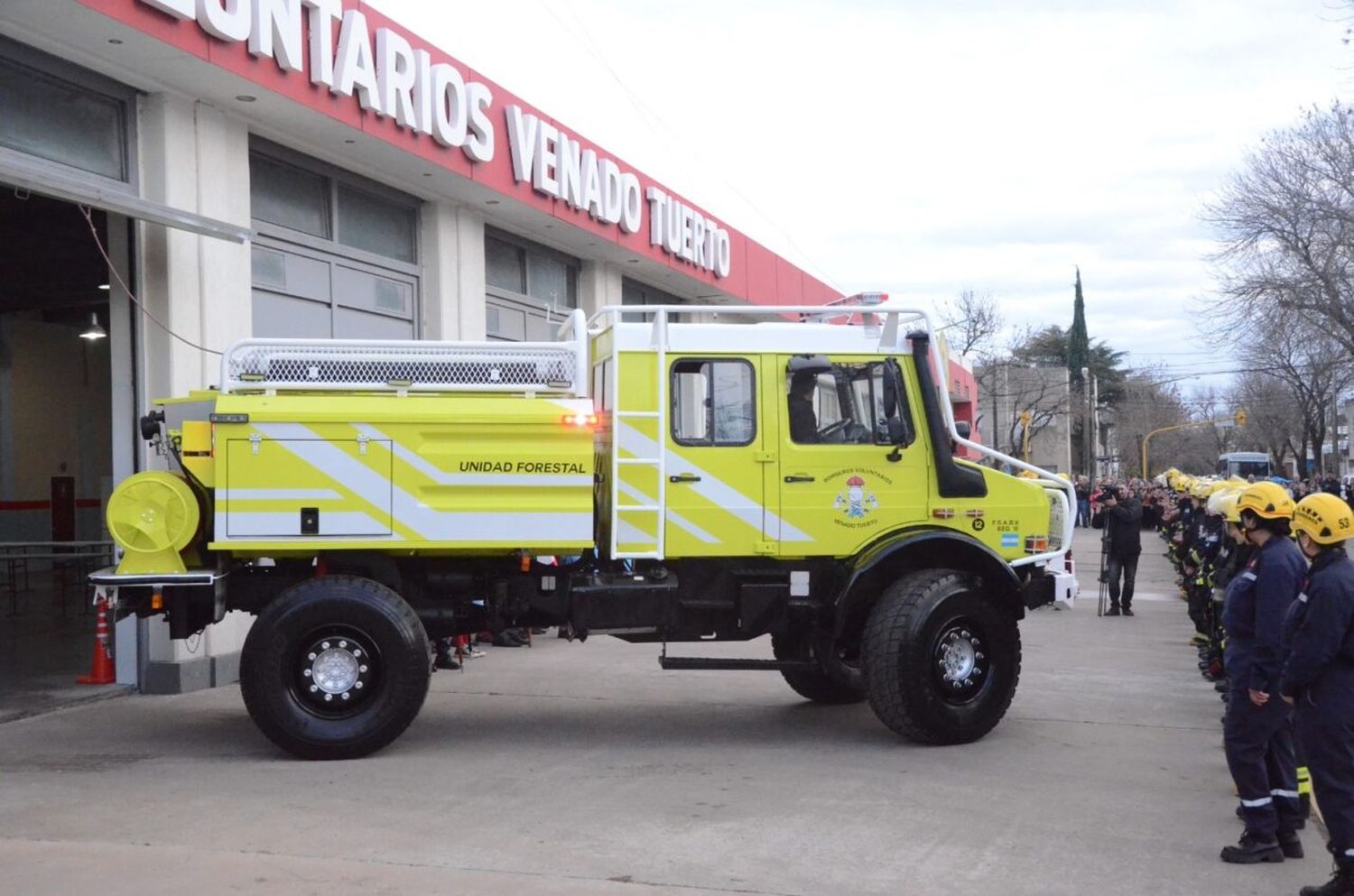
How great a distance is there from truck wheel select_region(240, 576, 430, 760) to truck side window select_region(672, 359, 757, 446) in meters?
2.18

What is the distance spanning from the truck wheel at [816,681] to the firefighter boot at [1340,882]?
4.42 meters

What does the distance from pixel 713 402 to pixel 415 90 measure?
6.01 meters

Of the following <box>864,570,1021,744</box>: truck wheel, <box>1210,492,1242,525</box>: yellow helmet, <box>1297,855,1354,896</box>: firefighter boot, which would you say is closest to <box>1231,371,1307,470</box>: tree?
<box>1210,492,1242,525</box>: yellow helmet

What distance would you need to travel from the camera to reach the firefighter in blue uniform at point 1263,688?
6.16m

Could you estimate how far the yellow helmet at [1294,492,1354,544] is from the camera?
5672mm

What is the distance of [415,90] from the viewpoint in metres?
13.1

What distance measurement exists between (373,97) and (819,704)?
22.3 ft


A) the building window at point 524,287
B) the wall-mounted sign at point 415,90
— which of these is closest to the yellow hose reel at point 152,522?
the wall-mounted sign at point 415,90

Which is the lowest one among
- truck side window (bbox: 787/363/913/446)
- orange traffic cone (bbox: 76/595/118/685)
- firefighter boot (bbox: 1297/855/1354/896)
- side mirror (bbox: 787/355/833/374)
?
firefighter boot (bbox: 1297/855/1354/896)

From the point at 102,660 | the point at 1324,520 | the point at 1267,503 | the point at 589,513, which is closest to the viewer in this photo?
the point at 1324,520

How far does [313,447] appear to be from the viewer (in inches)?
323

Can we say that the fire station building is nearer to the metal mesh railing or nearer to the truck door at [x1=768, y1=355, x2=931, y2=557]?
the metal mesh railing

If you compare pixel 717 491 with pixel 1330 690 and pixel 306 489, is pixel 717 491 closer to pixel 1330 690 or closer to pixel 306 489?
pixel 306 489

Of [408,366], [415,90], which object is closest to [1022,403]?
[415,90]
